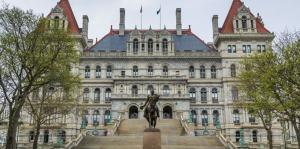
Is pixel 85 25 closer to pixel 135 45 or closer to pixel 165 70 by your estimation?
pixel 135 45

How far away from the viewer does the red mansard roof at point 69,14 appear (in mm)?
66656

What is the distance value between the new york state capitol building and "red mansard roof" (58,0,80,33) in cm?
44

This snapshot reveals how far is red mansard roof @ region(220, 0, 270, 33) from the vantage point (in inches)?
2569

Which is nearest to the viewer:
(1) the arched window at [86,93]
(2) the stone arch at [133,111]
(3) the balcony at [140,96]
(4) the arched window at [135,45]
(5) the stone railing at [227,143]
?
(5) the stone railing at [227,143]

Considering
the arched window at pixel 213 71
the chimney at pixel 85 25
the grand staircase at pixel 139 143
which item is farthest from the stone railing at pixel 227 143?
the chimney at pixel 85 25

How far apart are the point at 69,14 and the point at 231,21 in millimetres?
28870

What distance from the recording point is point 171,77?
61438 mm

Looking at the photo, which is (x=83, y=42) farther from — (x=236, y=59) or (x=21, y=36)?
(x=21, y=36)

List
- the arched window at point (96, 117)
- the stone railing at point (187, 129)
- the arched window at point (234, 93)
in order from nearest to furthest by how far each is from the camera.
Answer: the stone railing at point (187, 129), the arched window at point (234, 93), the arched window at point (96, 117)

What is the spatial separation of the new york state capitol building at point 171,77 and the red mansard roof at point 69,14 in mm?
443

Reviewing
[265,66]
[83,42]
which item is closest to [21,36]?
[265,66]

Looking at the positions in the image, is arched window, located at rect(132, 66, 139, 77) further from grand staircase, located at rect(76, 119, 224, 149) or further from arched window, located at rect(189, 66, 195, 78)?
grand staircase, located at rect(76, 119, 224, 149)

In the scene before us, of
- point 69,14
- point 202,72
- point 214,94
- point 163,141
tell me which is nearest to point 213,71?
point 202,72

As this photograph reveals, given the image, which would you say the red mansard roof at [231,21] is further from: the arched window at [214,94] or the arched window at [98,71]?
the arched window at [98,71]
